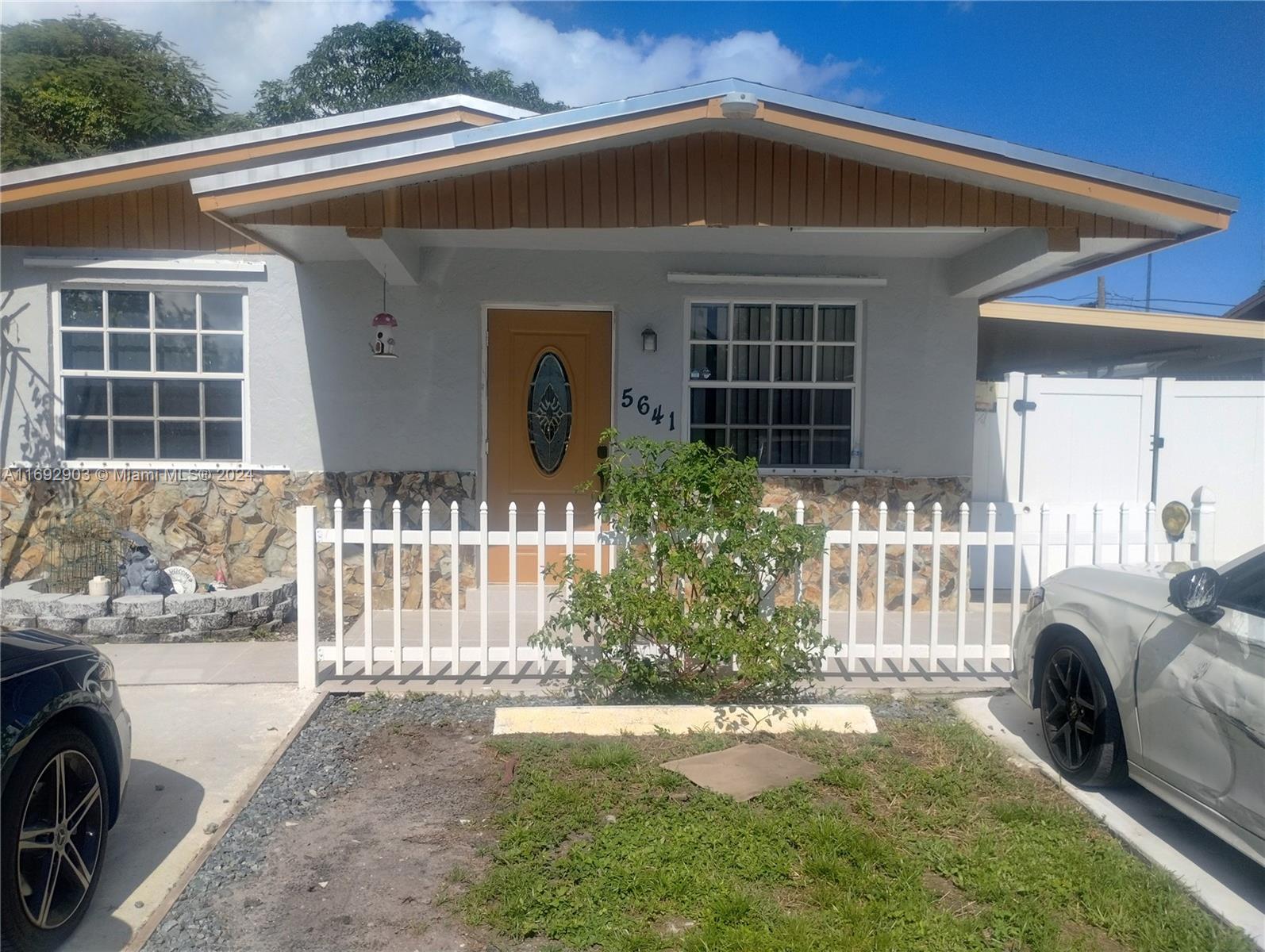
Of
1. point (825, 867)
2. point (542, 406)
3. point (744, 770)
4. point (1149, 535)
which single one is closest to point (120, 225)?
point (542, 406)

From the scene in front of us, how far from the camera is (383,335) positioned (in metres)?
8.09

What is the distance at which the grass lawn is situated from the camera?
329 centimetres

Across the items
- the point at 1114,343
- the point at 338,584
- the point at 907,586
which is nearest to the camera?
the point at 338,584

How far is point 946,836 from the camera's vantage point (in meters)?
4.00

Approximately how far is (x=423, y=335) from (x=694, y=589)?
4.01 m

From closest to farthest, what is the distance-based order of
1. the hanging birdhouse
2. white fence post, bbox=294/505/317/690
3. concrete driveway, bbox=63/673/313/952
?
concrete driveway, bbox=63/673/313/952 → white fence post, bbox=294/505/317/690 → the hanging birdhouse

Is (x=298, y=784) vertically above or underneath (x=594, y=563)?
underneath

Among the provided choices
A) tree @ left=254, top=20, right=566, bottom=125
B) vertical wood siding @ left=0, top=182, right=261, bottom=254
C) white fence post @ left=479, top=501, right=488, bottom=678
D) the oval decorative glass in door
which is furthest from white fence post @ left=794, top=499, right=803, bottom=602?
tree @ left=254, top=20, right=566, bottom=125

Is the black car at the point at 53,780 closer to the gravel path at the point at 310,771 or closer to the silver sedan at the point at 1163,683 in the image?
the gravel path at the point at 310,771

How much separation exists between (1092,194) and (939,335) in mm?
2373

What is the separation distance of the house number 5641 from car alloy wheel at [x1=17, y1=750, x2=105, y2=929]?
5.57 m

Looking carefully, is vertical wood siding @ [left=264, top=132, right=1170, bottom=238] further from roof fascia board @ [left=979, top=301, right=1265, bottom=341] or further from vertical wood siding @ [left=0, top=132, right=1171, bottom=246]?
roof fascia board @ [left=979, top=301, right=1265, bottom=341]

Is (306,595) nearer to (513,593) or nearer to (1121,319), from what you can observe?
(513,593)

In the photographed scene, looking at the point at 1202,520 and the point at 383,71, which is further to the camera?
the point at 383,71
